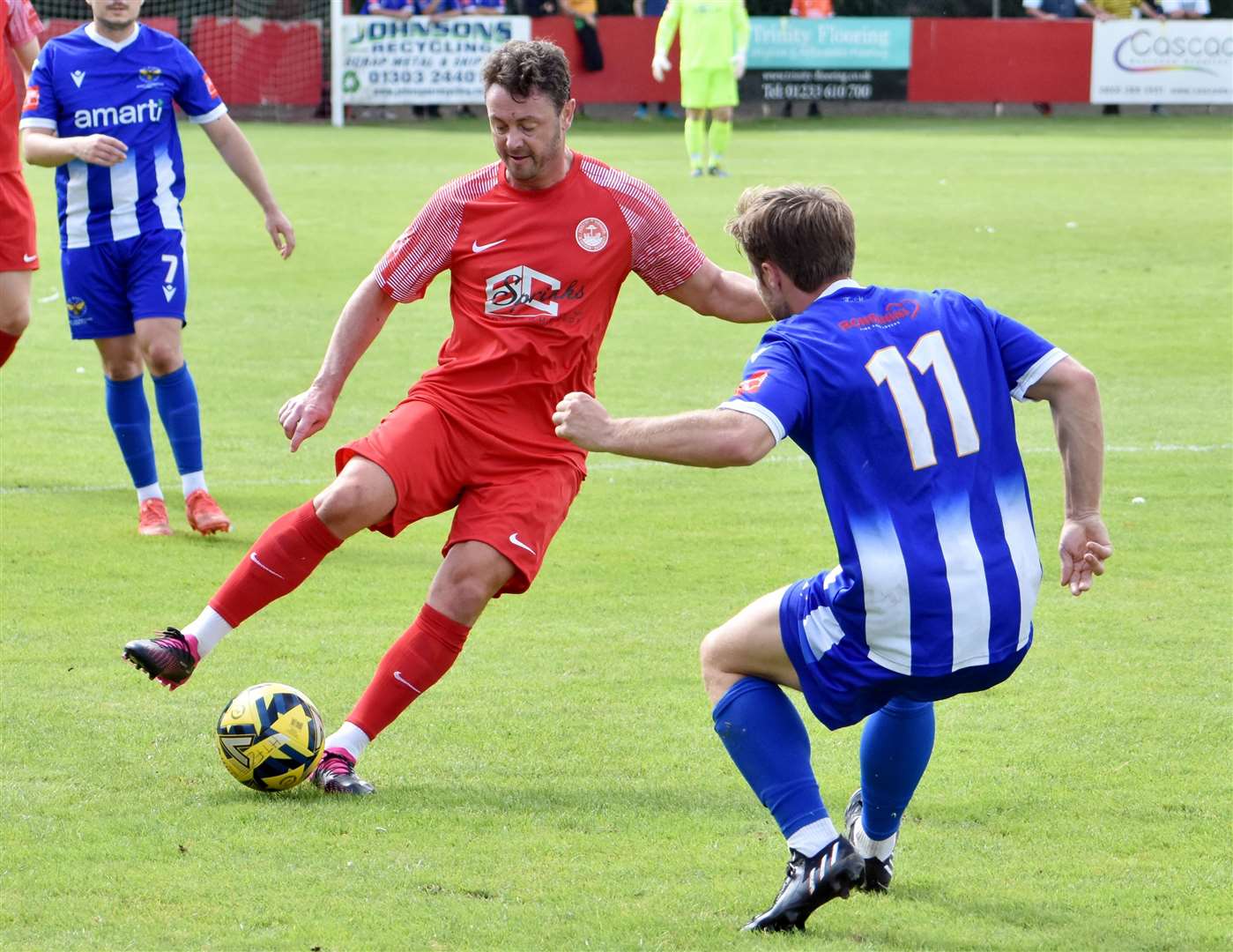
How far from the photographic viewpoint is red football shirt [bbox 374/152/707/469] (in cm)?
495

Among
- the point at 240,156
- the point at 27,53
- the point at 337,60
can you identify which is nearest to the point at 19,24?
the point at 27,53

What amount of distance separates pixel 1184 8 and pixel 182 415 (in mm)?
27821

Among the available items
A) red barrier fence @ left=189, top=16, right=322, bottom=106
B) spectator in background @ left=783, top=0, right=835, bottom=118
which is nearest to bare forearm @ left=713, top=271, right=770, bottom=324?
red barrier fence @ left=189, top=16, right=322, bottom=106

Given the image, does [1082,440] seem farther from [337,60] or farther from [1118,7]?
[1118,7]

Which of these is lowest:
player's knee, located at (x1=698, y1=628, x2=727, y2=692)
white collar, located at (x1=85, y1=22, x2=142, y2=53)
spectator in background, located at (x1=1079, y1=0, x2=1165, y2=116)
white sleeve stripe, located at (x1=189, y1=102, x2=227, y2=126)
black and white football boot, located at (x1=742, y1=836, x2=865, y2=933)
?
black and white football boot, located at (x1=742, y1=836, x2=865, y2=933)

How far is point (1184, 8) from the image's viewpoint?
31.6 metres

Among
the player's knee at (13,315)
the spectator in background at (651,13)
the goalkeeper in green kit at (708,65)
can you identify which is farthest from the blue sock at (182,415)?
the spectator in background at (651,13)

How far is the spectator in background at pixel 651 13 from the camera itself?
100ft

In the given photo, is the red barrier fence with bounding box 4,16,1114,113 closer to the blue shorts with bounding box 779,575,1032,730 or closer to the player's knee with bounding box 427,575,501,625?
the player's knee with bounding box 427,575,501,625

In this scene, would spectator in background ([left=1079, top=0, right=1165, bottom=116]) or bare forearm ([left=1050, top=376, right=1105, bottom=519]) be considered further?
spectator in background ([left=1079, top=0, right=1165, bottom=116])

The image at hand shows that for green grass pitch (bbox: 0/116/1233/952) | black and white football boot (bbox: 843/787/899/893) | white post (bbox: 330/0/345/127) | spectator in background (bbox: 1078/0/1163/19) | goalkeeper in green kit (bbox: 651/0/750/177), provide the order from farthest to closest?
spectator in background (bbox: 1078/0/1163/19) < white post (bbox: 330/0/345/127) < goalkeeper in green kit (bbox: 651/0/750/177) < black and white football boot (bbox: 843/787/899/893) < green grass pitch (bbox: 0/116/1233/952)

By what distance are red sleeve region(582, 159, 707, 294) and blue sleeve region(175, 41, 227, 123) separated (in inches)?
119

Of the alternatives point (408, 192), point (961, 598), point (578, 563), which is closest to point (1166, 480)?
point (578, 563)

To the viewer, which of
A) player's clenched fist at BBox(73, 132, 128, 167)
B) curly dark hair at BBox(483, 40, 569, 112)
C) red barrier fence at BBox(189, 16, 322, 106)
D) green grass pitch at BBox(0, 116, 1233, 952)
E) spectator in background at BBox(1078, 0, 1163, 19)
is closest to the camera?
green grass pitch at BBox(0, 116, 1233, 952)
